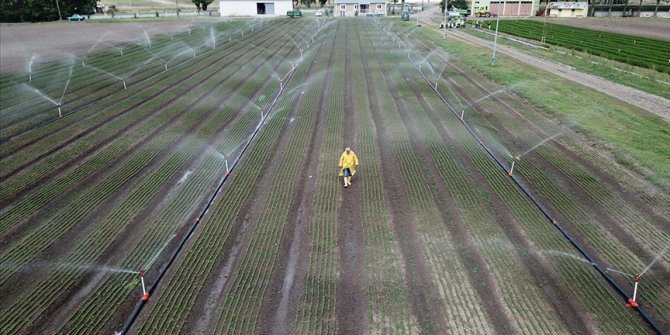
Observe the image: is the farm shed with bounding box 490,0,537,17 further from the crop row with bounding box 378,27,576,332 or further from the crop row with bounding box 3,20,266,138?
the crop row with bounding box 378,27,576,332

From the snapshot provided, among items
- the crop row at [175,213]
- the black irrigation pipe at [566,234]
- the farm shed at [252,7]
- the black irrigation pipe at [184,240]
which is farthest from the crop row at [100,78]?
the farm shed at [252,7]

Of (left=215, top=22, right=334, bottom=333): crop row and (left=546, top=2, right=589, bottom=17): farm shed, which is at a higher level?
(left=546, top=2, right=589, bottom=17): farm shed

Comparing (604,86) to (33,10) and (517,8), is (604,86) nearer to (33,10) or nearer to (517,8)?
(517,8)

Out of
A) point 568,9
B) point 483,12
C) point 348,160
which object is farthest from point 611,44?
point 568,9

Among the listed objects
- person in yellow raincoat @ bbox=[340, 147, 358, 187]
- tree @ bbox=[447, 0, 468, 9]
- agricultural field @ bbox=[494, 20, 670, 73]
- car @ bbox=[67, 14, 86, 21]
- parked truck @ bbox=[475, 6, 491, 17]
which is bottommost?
person in yellow raincoat @ bbox=[340, 147, 358, 187]

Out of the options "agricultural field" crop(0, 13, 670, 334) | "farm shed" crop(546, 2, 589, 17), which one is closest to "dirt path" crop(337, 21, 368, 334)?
"agricultural field" crop(0, 13, 670, 334)

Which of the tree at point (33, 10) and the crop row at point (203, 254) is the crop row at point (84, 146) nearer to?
the crop row at point (203, 254)

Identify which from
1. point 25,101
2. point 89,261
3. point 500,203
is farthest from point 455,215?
point 25,101
